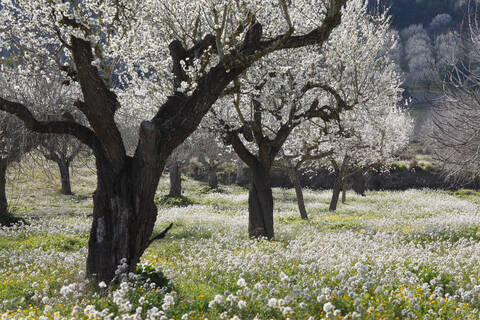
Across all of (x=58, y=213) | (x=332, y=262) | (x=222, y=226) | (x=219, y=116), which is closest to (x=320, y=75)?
(x=219, y=116)

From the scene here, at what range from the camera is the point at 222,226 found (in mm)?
19719

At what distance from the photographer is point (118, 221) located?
859 centimetres

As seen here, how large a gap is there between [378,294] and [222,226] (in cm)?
1291

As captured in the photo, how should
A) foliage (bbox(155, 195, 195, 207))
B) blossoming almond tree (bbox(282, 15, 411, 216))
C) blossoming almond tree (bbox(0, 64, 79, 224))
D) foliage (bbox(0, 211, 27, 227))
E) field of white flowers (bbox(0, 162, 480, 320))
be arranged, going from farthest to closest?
foliage (bbox(155, 195, 195, 207)) < foliage (bbox(0, 211, 27, 227)) < blossoming almond tree (bbox(282, 15, 411, 216)) < blossoming almond tree (bbox(0, 64, 79, 224)) < field of white flowers (bbox(0, 162, 480, 320))

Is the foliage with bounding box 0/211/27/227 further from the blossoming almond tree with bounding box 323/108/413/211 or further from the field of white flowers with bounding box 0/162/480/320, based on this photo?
the blossoming almond tree with bounding box 323/108/413/211

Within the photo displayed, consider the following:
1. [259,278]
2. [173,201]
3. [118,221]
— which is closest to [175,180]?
[173,201]

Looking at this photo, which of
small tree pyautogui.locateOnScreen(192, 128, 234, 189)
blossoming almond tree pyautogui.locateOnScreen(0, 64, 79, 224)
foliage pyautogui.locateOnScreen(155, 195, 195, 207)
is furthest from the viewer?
small tree pyautogui.locateOnScreen(192, 128, 234, 189)

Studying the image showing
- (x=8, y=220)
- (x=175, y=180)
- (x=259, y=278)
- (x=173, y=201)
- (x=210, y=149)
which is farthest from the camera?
(x=210, y=149)

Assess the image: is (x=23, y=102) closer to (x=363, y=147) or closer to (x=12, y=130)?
(x=12, y=130)

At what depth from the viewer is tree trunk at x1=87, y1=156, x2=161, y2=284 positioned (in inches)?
337

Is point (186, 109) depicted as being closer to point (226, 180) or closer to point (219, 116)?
point (219, 116)

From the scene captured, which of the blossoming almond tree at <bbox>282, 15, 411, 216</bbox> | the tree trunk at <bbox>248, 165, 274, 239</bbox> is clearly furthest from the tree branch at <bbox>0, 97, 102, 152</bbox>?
the blossoming almond tree at <bbox>282, 15, 411, 216</bbox>

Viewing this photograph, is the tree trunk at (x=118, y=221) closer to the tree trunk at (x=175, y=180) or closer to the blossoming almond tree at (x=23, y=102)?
the blossoming almond tree at (x=23, y=102)

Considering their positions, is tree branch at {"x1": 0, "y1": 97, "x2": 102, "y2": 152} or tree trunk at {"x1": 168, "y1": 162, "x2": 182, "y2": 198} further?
tree trunk at {"x1": 168, "y1": 162, "x2": 182, "y2": 198}
